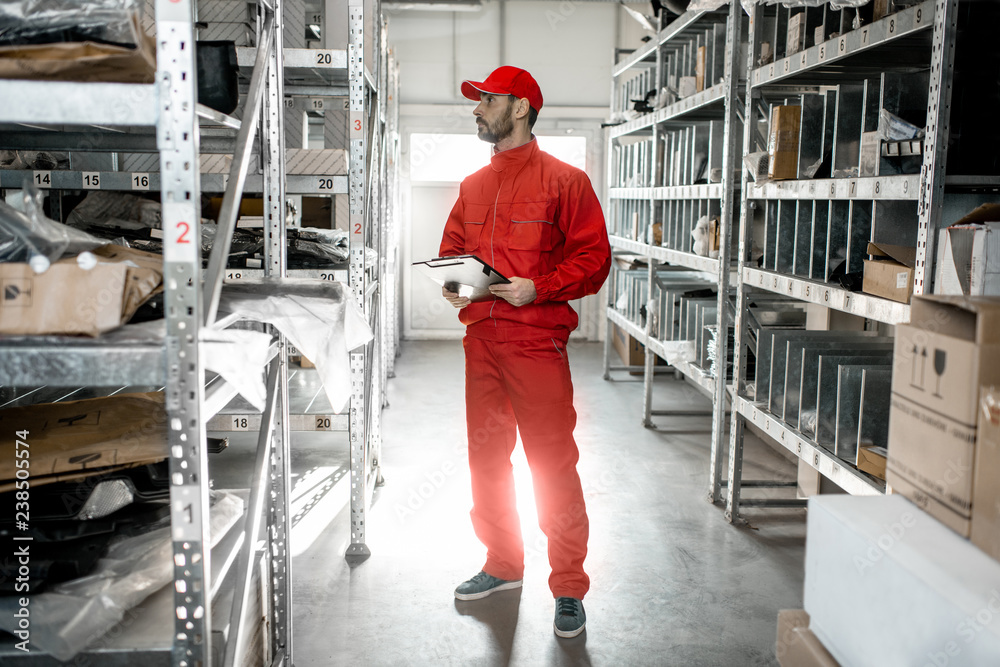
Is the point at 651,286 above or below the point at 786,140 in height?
→ below

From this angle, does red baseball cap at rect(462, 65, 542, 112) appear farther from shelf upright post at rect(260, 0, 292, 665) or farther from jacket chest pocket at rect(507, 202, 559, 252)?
shelf upright post at rect(260, 0, 292, 665)

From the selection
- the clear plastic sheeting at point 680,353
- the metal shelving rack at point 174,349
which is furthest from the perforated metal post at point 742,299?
the metal shelving rack at point 174,349

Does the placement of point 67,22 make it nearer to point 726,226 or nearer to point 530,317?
point 530,317

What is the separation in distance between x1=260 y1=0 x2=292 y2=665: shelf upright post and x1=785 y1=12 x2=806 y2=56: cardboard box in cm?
211

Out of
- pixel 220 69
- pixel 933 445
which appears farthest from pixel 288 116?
pixel 933 445

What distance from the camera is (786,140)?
11.1ft

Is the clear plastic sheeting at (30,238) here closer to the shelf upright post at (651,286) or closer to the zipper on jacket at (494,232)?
the zipper on jacket at (494,232)

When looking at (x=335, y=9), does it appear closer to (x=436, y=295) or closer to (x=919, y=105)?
(x=919, y=105)

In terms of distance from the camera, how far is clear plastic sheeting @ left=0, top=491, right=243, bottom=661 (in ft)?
5.07

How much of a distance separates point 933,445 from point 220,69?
1.71 meters

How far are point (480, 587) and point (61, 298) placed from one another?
6.86ft

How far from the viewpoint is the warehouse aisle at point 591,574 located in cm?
277

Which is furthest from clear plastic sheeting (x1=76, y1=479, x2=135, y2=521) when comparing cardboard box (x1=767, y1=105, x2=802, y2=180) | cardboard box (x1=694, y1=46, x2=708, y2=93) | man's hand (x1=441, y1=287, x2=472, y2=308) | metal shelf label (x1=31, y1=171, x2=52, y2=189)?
cardboard box (x1=694, y1=46, x2=708, y2=93)

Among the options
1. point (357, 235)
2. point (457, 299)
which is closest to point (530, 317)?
point (457, 299)
